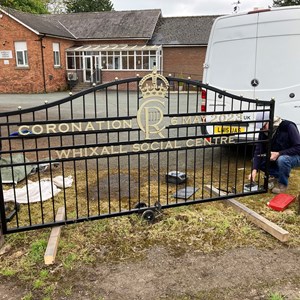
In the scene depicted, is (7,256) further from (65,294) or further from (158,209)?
(158,209)

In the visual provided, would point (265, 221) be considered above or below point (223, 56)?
below

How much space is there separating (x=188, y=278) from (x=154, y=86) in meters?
1.99

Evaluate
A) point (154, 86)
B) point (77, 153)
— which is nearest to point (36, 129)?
point (77, 153)

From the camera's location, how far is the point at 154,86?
3.81 metres

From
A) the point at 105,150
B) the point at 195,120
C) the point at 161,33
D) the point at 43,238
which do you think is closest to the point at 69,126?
the point at 105,150

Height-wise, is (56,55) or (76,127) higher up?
(56,55)

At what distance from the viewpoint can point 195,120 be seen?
164 inches

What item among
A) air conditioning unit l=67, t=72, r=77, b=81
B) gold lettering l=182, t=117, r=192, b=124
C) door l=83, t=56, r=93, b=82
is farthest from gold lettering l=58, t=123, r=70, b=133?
door l=83, t=56, r=93, b=82

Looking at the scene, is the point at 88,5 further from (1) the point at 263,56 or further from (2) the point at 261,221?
(2) the point at 261,221

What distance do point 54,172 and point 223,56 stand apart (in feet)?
12.3

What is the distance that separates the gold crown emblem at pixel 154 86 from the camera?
3.70 metres

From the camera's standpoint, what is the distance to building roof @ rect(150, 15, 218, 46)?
30.2 metres

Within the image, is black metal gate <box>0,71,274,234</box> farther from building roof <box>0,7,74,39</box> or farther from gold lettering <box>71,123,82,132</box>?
building roof <box>0,7,74,39</box>

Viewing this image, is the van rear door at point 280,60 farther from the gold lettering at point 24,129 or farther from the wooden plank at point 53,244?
the gold lettering at point 24,129
